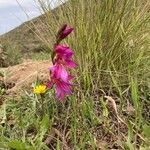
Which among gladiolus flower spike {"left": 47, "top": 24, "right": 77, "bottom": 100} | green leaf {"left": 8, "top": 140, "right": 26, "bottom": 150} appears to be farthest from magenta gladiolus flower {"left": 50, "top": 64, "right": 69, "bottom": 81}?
green leaf {"left": 8, "top": 140, "right": 26, "bottom": 150}

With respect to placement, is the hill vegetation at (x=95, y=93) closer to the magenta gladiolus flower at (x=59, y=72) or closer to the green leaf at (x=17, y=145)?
the green leaf at (x=17, y=145)

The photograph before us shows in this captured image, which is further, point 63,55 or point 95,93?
point 95,93

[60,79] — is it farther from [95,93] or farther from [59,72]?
[95,93]

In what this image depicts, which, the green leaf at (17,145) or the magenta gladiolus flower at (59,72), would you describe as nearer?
the magenta gladiolus flower at (59,72)

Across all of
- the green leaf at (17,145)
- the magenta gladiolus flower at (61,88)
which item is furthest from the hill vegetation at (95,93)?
the magenta gladiolus flower at (61,88)

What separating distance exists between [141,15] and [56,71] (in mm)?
1488

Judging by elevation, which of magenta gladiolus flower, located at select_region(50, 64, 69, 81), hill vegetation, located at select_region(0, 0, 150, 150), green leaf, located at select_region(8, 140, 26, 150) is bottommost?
hill vegetation, located at select_region(0, 0, 150, 150)

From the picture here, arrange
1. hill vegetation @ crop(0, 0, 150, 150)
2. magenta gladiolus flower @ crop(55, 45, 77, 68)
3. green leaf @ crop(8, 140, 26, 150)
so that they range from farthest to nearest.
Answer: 1. hill vegetation @ crop(0, 0, 150, 150)
2. green leaf @ crop(8, 140, 26, 150)
3. magenta gladiolus flower @ crop(55, 45, 77, 68)

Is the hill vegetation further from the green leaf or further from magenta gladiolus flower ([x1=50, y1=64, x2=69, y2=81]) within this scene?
magenta gladiolus flower ([x1=50, y1=64, x2=69, y2=81])

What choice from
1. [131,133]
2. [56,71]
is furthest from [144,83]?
[56,71]

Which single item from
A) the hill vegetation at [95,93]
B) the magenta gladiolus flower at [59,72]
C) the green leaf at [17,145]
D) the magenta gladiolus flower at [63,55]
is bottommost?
the hill vegetation at [95,93]

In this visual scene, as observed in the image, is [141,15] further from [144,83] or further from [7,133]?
[7,133]

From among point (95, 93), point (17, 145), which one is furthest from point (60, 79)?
point (95, 93)

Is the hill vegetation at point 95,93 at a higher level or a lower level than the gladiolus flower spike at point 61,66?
lower
